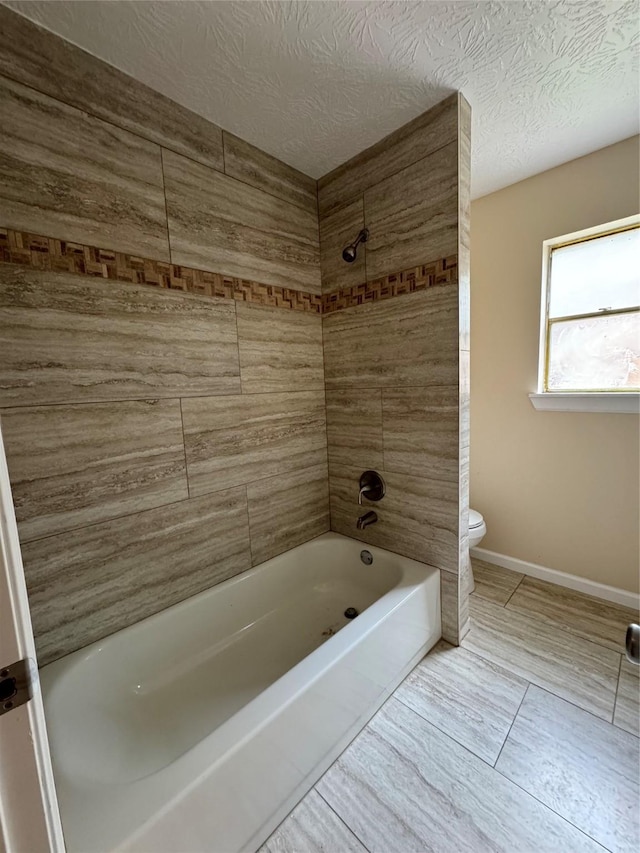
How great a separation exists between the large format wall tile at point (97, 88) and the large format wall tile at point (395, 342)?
1.00 m

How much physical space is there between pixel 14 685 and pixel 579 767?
1706 millimetres

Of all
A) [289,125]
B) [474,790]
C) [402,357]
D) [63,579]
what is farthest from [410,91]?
[474,790]

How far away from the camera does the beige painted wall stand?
1.82 meters

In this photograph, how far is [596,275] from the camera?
1.91 metres

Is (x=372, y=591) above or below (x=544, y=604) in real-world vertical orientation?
above

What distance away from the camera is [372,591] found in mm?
1903

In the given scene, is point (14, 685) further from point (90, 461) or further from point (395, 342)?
point (395, 342)

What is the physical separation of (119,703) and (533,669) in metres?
1.76

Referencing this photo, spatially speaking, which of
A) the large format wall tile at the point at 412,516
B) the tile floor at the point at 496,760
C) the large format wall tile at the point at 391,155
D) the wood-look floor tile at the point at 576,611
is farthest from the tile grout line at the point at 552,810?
the large format wall tile at the point at 391,155

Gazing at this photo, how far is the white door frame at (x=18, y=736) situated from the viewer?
0.45 metres

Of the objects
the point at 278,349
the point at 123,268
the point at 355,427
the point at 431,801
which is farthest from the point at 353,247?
the point at 431,801

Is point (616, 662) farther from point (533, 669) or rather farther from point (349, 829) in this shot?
point (349, 829)

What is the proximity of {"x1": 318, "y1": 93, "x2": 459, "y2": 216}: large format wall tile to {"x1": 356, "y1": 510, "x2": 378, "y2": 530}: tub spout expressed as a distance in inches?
68.6

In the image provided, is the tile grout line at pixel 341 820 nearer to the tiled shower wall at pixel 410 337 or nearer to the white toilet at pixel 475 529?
the tiled shower wall at pixel 410 337
